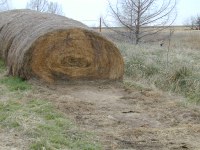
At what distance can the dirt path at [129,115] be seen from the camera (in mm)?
5090

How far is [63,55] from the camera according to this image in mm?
8789

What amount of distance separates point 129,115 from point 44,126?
150cm

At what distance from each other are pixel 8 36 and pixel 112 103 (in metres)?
4.69

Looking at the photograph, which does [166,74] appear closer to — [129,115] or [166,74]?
[166,74]

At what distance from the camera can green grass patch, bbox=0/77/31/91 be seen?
7977 millimetres

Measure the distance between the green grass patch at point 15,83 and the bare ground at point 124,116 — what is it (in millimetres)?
225

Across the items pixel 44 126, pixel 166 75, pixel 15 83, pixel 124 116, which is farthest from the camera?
pixel 166 75

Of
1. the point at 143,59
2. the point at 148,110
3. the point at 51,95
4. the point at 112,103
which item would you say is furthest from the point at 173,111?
the point at 143,59

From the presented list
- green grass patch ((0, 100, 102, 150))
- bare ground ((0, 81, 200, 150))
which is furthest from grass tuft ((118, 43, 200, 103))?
green grass patch ((0, 100, 102, 150))

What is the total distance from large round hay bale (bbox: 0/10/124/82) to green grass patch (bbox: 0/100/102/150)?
78.3 inches

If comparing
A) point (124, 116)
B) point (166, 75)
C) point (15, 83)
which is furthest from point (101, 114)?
point (166, 75)

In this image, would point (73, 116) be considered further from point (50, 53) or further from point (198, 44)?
point (198, 44)

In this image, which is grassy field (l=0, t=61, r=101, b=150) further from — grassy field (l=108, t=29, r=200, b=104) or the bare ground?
grassy field (l=108, t=29, r=200, b=104)

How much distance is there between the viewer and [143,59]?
11.6m
